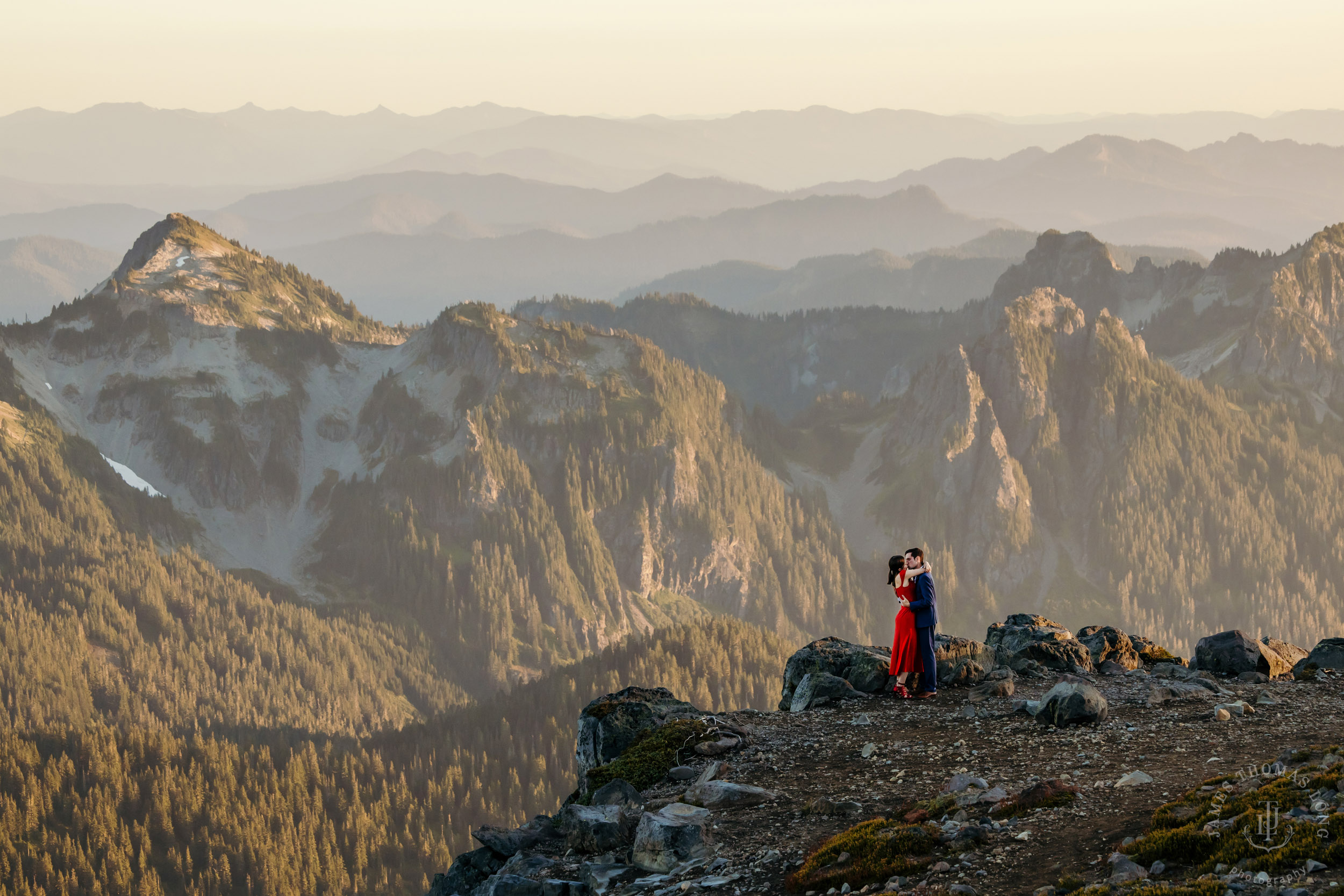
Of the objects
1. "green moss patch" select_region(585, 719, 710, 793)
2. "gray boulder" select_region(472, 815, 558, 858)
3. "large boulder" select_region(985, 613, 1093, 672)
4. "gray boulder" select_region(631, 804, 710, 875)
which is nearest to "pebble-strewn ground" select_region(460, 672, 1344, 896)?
"gray boulder" select_region(631, 804, 710, 875)

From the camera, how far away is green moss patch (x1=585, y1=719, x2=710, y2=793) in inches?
1385

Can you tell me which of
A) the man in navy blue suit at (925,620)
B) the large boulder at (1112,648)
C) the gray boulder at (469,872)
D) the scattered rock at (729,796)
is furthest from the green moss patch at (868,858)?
the large boulder at (1112,648)

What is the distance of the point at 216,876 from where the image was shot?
197250 mm

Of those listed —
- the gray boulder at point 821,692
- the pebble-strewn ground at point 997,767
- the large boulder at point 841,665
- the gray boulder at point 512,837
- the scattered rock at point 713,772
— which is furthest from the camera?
the large boulder at point 841,665

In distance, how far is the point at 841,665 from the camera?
142ft

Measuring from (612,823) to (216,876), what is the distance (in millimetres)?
198232

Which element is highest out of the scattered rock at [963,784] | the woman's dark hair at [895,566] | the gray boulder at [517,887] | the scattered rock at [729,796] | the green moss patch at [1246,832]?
the woman's dark hair at [895,566]

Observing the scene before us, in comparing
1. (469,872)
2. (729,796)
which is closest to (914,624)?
(729,796)

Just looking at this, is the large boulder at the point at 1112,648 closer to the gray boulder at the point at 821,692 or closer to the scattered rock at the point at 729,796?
the gray boulder at the point at 821,692

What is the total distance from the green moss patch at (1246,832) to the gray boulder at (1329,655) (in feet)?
62.5

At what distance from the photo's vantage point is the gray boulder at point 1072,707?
110 ft

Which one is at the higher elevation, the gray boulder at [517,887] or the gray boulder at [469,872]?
the gray boulder at [517,887]

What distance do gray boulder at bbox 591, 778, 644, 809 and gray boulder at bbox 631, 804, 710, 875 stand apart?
3.59 m

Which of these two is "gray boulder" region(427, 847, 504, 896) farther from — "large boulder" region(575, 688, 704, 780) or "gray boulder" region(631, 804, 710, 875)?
"gray boulder" region(631, 804, 710, 875)
